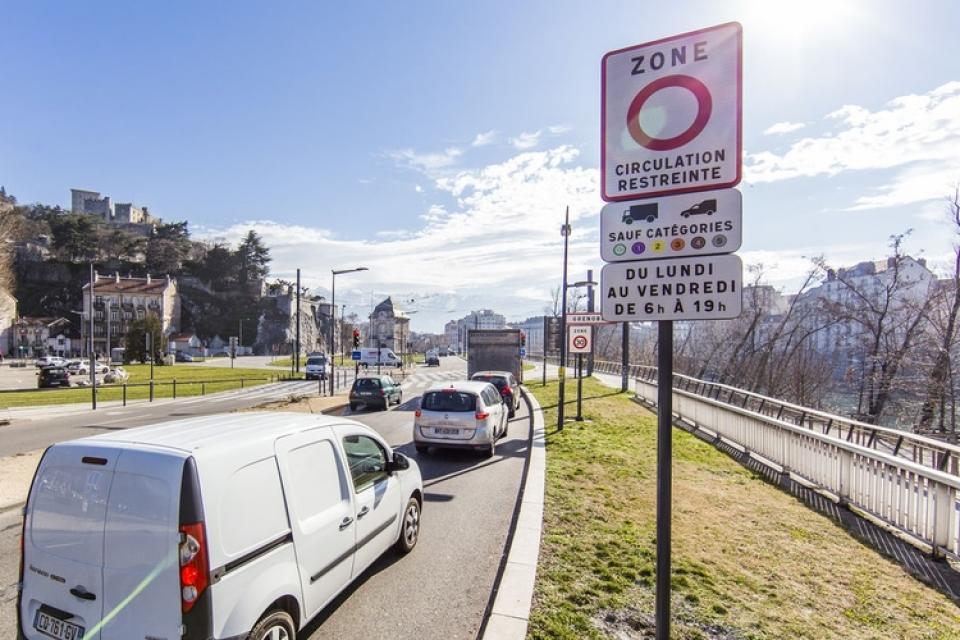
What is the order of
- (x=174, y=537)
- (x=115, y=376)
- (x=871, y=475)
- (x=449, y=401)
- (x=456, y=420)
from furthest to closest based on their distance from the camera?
(x=115, y=376) → (x=449, y=401) → (x=456, y=420) → (x=871, y=475) → (x=174, y=537)

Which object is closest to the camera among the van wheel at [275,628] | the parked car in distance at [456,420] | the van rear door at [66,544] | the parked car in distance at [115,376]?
the van rear door at [66,544]

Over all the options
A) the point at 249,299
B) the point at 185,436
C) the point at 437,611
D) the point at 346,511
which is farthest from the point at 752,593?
the point at 249,299

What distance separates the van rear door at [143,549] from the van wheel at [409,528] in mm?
2709

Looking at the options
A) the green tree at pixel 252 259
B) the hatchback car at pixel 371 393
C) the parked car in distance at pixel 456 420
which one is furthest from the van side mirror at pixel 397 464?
the green tree at pixel 252 259

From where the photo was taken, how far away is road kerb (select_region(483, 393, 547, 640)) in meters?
3.66

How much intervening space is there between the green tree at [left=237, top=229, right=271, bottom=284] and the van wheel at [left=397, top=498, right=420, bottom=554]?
401 feet

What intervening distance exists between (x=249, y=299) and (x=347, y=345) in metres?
26.7

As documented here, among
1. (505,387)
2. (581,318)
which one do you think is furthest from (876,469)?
(505,387)

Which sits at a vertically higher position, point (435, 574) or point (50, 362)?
point (435, 574)

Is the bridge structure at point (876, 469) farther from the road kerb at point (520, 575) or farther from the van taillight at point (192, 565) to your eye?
the van taillight at point (192, 565)

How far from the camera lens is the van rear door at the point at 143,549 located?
262 centimetres

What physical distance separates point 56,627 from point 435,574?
9.61ft

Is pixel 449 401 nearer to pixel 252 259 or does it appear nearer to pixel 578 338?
pixel 578 338

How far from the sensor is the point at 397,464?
5.14 m
